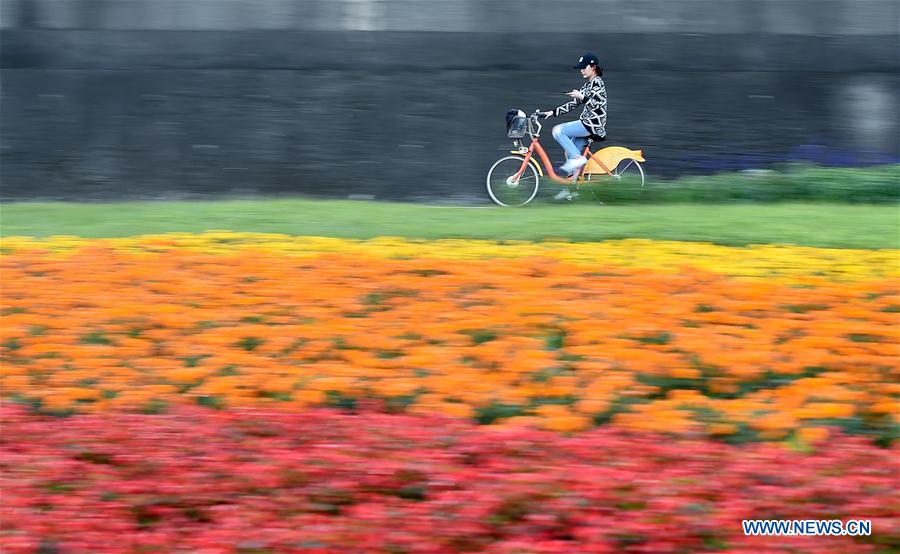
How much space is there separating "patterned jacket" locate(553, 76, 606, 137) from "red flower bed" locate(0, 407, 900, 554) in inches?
291

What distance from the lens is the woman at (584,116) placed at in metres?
11.6

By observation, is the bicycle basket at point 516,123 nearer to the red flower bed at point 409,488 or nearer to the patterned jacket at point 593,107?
the patterned jacket at point 593,107

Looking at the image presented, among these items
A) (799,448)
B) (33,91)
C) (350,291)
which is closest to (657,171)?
(350,291)

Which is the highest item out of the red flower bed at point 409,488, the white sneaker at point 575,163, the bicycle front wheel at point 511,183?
the white sneaker at point 575,163

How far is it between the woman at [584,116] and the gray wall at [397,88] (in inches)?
38.7

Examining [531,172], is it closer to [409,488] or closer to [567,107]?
[567,107]

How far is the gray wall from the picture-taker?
12.7 meters

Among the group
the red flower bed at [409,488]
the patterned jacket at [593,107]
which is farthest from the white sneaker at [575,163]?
the red flower bed at [409,488]

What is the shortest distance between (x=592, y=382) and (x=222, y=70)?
900cm

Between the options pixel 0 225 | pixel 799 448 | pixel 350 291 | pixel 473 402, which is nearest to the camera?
pixel 799 448

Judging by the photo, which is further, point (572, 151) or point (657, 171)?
point (657, 171)

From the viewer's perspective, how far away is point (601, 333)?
234 inches

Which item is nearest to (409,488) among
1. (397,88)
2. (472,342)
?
(472,342)

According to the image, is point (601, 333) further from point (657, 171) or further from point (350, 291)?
point (657, 171)
